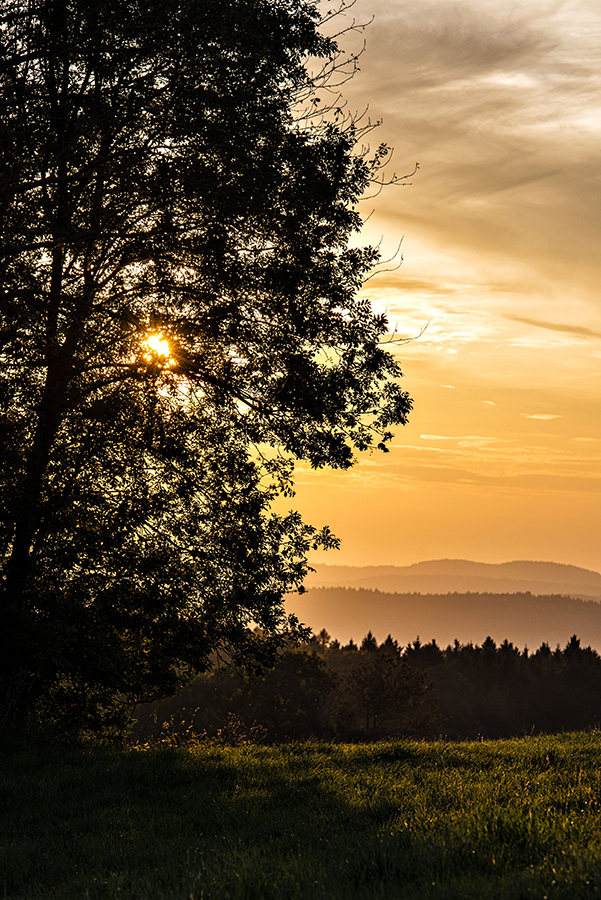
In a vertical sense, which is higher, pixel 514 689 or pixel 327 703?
pixel 327 703

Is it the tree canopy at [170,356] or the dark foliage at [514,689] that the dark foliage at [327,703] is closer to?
the dark foliage at [514,689]

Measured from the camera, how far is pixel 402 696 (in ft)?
237

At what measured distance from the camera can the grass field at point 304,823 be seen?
4805mm

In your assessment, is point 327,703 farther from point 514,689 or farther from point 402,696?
point 514,689

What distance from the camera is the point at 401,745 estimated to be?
11391 mm

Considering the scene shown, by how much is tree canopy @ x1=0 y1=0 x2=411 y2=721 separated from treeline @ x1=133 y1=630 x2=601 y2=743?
40328 millimetres

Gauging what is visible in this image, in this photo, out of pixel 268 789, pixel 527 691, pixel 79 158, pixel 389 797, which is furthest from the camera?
pixel 527 691

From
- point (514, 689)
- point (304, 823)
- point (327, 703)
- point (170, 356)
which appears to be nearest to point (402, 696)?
point (327, 703)

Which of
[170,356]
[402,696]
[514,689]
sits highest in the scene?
[170,356]

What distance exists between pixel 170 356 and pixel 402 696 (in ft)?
216

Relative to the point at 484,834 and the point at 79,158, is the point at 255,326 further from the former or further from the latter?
the point at 484,834

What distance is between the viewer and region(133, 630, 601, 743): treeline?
72.2 meters

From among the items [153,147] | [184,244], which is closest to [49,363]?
[184,244]

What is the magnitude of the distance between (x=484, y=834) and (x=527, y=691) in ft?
342
